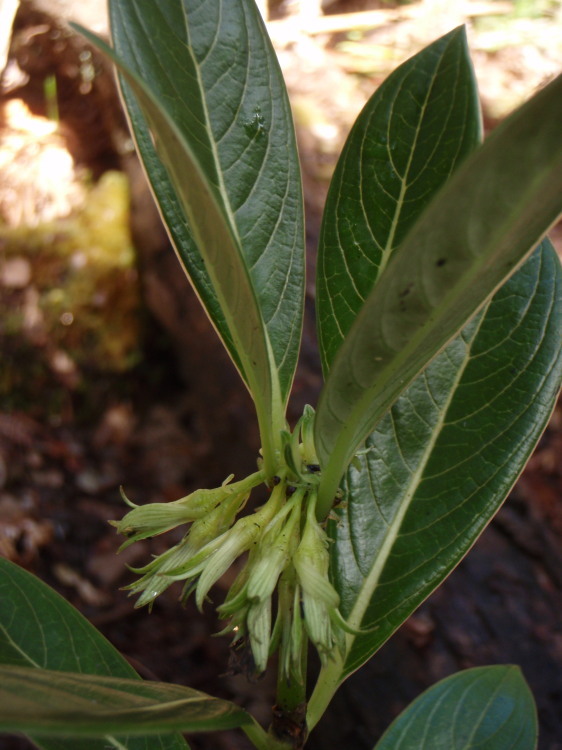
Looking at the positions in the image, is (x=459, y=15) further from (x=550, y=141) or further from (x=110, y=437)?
(x=550, y=141)

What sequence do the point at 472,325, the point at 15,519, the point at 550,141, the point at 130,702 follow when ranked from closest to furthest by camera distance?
the point at 550,141 → the point at 130,702 → the point at 472,325 → the point at 15,519

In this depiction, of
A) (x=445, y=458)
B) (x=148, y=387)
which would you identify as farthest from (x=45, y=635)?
(x=148, y=387)

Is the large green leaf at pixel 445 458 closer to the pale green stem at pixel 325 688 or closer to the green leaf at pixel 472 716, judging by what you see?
the pale green stem at pixel 325 688

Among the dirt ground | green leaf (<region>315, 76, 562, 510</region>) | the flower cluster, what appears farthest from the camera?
the dirt ground

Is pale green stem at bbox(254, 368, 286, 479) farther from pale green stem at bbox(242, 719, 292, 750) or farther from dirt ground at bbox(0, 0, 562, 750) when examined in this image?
dirt ground at bbox(0, 0, 562, 750)

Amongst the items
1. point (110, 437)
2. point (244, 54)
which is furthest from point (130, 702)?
Answer: point (110, 437)

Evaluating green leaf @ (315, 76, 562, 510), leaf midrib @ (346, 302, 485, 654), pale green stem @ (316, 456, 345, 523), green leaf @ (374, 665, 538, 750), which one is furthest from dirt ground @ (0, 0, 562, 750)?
green leaf @ (315, 76, 562, 510)
